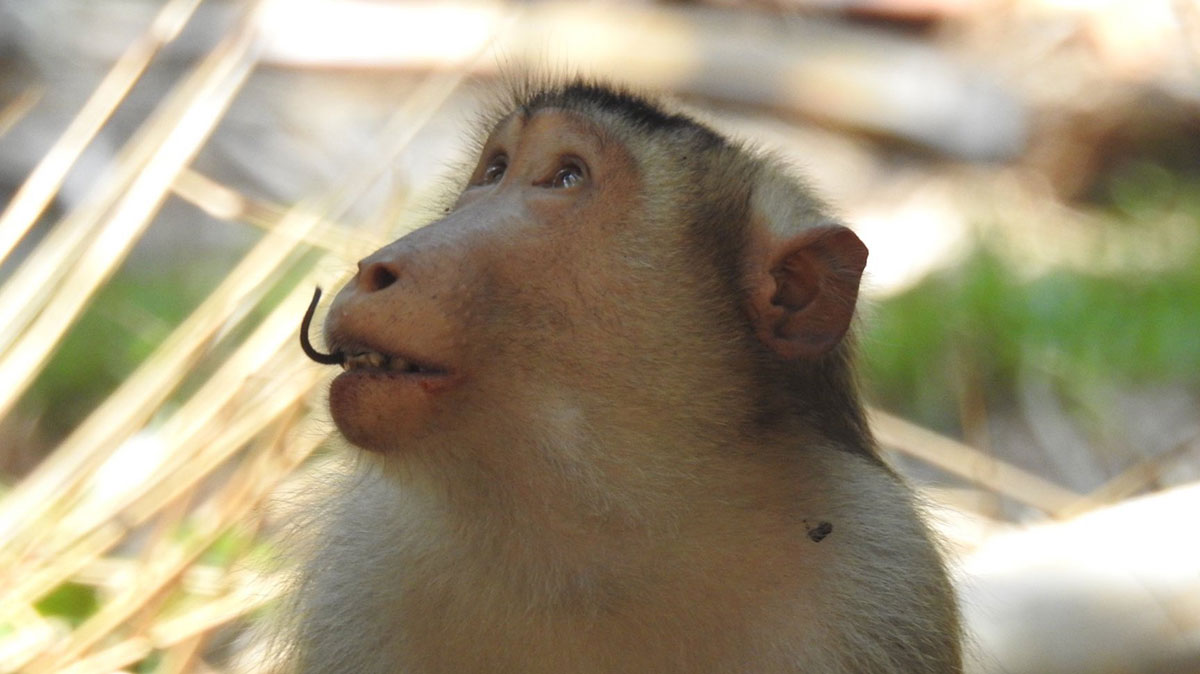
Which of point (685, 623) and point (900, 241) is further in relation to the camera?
point (900, 241)

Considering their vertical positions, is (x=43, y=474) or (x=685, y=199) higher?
(x=685, y=199)

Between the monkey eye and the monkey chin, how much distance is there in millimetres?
537

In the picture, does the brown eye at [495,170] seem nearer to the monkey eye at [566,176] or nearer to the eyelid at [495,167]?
the eyelid at [495,167]

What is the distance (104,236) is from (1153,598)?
9.50ft

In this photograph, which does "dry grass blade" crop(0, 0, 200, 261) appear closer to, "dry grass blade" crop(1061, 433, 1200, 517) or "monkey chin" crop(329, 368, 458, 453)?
"monkey chin" crop(329, 368, 458, 453)

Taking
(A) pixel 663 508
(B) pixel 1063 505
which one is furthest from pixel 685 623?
(B) pixel 1063 505

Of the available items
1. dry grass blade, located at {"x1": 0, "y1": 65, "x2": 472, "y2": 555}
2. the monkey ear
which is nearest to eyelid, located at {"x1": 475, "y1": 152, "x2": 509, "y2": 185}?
the monkey ear

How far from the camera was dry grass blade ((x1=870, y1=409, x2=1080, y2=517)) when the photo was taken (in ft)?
16.9

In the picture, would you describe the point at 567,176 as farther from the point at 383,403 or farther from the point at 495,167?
the point at 383,403

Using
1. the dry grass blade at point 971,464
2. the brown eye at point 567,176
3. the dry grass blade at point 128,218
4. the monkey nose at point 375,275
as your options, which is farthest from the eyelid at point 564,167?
the dry grass blade at point 971,464

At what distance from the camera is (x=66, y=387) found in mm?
7258

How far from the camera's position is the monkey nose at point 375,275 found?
2594mm

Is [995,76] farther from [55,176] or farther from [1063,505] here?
[55,176]

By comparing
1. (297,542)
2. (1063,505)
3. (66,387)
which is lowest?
(66,387)
